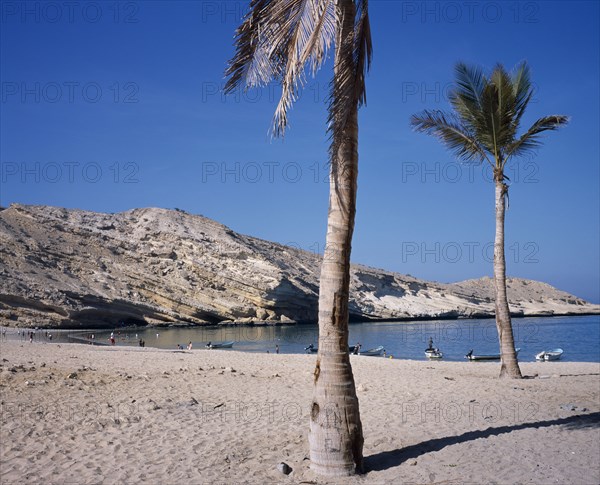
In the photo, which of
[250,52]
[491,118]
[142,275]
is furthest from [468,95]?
[142,275]

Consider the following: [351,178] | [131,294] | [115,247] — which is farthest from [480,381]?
[115,247]

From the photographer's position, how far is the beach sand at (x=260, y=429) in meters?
6.57

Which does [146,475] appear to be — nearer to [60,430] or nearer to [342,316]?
[60,430]

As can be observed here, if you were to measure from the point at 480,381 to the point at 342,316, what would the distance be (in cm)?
967

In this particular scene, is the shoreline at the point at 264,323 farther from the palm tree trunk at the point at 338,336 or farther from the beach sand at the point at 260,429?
the palm tree trunk at the point at 338,336

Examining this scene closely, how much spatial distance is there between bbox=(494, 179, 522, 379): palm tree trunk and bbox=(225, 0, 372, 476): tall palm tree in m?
9.64

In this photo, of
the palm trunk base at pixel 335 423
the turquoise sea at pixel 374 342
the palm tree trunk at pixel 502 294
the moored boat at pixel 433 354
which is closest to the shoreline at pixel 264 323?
the turquoise sea at pixel 374 342

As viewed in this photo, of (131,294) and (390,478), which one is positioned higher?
(131,294)

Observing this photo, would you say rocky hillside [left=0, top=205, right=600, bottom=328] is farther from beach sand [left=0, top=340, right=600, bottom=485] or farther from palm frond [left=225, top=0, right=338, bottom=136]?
palm frond [left=225, top=0, right=338, bottom=136]

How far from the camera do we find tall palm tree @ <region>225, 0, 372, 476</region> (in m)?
6.27

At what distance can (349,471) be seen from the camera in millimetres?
6242

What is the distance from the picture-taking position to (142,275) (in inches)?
2675

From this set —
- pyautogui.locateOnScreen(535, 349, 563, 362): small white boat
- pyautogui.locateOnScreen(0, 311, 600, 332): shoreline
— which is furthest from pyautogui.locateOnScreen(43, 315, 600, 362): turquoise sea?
pyautogui.locateOnScreen(535, 349, 563, 362): small white boat

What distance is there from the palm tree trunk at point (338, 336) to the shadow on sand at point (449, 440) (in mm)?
601
